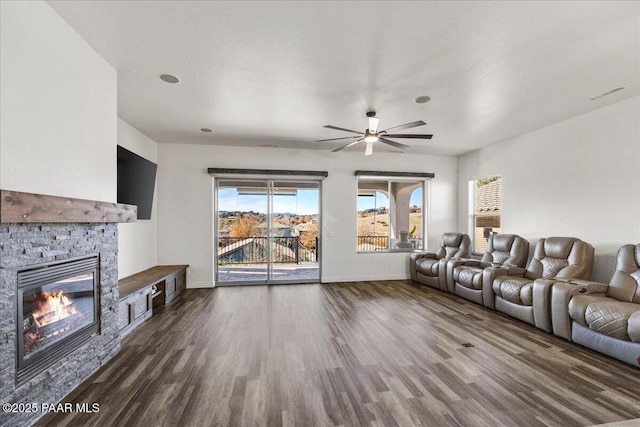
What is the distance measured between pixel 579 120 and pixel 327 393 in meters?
5.23

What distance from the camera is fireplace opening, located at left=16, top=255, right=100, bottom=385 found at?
185cm

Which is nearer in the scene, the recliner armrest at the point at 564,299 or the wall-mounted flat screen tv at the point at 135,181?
the recliner armrest at the point at 564,299

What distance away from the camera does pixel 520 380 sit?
→ 7.68ft

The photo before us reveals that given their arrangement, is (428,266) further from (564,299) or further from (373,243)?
(564,299)

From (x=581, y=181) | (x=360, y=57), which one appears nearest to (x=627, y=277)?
(x=581, y=181)

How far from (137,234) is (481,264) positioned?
610 centimetres

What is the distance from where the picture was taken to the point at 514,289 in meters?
3.73

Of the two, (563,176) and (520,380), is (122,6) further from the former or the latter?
(563,176)

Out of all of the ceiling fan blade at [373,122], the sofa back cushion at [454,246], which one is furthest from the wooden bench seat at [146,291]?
the sofa back cushion at [454,246]

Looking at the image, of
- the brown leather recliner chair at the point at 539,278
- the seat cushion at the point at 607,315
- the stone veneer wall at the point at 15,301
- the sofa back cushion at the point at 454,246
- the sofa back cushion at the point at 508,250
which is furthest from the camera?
the sofa back cushion at the point at 454,246

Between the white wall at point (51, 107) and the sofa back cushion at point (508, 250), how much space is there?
5848 millimetres

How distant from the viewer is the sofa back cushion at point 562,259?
3.70 metres

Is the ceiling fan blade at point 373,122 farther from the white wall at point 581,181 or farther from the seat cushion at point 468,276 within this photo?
the white wall at point 581,181

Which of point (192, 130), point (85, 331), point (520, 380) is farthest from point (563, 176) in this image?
point (85, 331)
